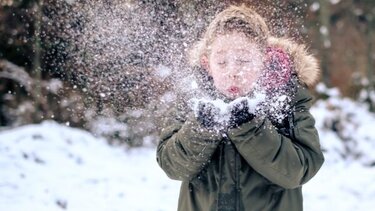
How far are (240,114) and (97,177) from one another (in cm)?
388

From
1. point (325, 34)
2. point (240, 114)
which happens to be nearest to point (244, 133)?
point (240, 114)

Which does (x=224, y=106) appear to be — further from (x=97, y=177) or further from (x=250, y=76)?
(x=97, y=177)

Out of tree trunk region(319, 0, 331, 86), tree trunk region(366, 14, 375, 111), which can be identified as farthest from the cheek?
tree trunk region(366, 14, 375, 111)

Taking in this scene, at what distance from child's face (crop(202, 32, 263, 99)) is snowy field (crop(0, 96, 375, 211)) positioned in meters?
2.64

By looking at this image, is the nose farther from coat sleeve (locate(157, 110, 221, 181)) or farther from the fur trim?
the fur trim

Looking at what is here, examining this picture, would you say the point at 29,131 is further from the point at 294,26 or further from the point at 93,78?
the point at 294,26

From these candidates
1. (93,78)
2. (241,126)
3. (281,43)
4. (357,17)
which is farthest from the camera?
(357,17)

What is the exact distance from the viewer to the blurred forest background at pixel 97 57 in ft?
17.8

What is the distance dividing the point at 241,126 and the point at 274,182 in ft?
0.80

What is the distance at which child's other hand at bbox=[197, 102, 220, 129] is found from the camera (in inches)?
71.4

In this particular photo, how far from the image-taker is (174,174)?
2014 millimetres

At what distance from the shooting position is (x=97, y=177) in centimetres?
553

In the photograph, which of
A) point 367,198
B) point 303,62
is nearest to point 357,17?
point 367,198

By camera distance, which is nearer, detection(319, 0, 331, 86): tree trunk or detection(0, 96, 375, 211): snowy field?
detection(0, 96, 375, 211): snowy field
